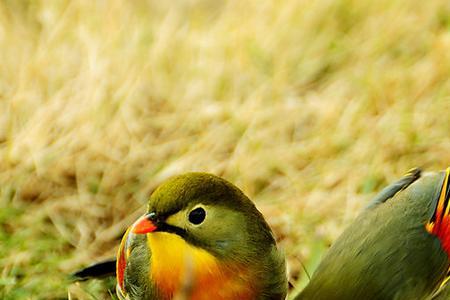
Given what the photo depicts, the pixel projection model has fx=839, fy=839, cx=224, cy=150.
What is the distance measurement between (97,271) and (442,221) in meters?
1.00

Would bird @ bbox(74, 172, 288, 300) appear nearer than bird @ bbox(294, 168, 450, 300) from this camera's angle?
Yes

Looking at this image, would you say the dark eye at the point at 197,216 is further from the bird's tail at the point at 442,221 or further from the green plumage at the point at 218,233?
the bird's tail at the point at 442,221

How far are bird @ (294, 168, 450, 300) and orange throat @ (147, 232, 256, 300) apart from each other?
8.8 inches

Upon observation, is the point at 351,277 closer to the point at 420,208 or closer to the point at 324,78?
the point at 420,208

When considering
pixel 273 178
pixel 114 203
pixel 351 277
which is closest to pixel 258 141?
pixel 273 178

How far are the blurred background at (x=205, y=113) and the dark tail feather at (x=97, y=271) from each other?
0.04m

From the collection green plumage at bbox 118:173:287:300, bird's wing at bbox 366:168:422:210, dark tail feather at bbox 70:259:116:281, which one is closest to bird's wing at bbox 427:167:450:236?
bird's wing at bbox 366:168:422:210

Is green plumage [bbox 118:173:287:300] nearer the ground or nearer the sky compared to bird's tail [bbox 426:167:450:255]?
nearer the sky

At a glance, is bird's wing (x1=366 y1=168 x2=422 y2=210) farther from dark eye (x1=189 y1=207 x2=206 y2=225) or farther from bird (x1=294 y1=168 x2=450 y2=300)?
dark eye (x1=189 y1=207 x2=206 y2=225)

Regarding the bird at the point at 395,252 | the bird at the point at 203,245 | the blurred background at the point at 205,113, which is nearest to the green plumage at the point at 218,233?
the bird at the point at 203,245

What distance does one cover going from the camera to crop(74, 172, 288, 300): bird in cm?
186

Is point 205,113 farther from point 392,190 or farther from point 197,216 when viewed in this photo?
point 197,216

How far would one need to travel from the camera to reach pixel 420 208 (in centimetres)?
220

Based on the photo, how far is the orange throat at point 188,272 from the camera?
1879 mm
